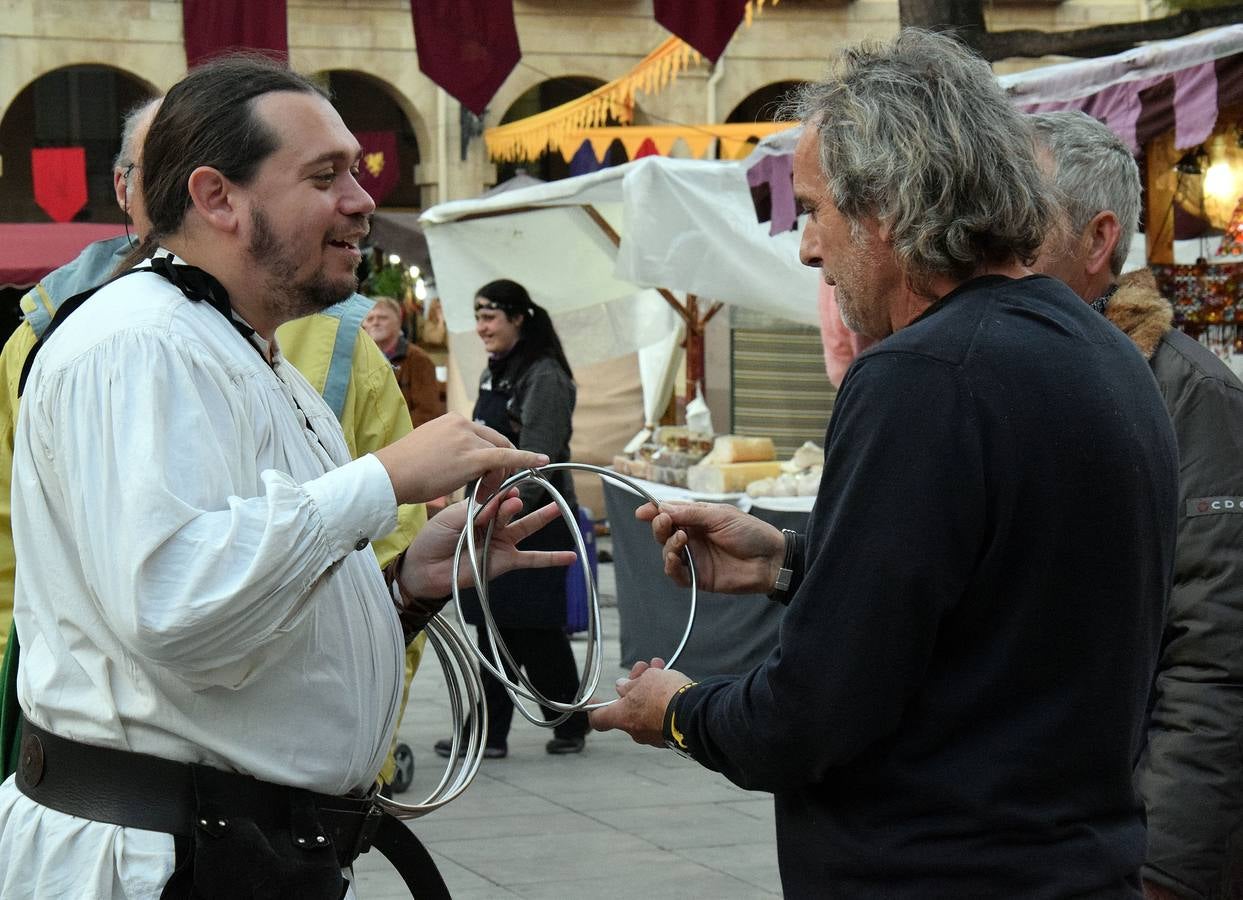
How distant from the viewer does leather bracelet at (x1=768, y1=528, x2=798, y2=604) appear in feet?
7.57

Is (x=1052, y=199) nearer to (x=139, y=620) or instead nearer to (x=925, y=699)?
(x=925, y=699)

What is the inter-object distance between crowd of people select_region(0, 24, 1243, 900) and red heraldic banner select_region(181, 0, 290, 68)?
5.46 m

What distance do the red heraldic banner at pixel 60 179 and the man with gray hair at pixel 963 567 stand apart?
17111 millimetres

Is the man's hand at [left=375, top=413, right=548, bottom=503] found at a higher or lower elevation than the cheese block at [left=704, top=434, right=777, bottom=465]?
higher

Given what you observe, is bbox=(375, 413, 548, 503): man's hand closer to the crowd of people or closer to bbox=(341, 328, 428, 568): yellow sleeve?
the crowd of people

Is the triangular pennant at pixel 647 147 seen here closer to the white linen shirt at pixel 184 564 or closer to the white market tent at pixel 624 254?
the white market tent at pixel 624 254

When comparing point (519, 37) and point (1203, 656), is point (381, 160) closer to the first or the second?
point (519, 37)

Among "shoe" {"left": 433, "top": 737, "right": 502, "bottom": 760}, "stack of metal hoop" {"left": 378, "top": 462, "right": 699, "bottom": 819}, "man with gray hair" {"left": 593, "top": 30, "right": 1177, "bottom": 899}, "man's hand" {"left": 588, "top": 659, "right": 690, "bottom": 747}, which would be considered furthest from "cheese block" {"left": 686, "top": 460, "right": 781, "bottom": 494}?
"man with gray hair" {"left": 593, "top": 30, "right": 1177, "bottom": 899}

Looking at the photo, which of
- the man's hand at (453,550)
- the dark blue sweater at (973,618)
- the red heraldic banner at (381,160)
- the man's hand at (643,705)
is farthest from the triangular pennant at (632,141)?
the dark blue sweater at (973,618)

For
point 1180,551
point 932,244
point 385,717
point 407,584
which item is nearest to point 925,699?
point 932,244

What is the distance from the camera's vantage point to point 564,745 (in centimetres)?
681

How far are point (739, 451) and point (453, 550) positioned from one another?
19.6 ft

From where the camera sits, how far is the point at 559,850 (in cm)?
536

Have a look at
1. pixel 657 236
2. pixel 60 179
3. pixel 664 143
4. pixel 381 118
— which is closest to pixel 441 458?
pixel 657 236
